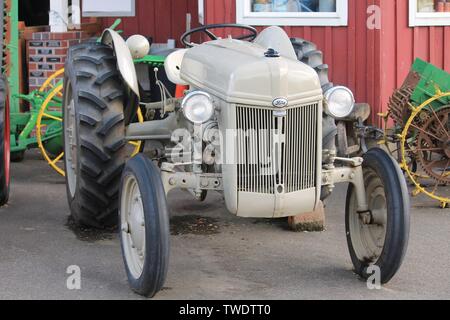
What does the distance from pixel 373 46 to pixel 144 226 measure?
5.08 metres

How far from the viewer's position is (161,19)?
12.1 meters

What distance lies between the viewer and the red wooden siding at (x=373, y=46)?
10.2 m

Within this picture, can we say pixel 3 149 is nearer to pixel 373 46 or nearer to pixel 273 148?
pixel 273 148

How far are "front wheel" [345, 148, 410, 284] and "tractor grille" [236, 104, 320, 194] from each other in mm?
485

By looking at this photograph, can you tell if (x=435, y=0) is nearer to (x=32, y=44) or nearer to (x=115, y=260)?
(x=32, y=44)

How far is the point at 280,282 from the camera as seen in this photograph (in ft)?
20.6

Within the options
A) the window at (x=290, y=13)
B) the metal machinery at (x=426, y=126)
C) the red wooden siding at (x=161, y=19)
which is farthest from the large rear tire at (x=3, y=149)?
the red wooden siding at (x=161, y=19)

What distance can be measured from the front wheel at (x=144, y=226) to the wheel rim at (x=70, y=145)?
1462 mm

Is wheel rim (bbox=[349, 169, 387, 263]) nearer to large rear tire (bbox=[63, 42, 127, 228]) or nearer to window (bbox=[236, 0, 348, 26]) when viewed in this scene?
large rear tire (bbox=[63, 42, 127, 228])

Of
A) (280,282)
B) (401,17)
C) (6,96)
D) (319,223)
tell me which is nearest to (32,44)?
(6,96)

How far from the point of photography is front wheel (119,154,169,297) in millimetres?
5625

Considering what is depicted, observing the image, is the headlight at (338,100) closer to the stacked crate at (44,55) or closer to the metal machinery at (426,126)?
the metal machinery at (426,126)

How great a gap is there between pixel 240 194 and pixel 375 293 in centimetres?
99

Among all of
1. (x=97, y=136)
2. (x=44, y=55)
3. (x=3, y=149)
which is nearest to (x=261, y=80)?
(x=97, y=136)
